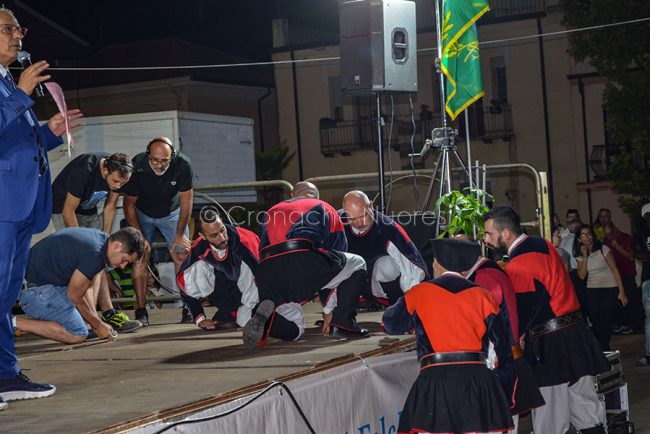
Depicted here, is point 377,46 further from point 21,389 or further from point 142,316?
point 21,389

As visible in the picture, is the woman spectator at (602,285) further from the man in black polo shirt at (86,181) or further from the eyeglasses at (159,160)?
the man in black polo shirt at (86,181)

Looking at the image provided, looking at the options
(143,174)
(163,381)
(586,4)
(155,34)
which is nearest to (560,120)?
(586,4)

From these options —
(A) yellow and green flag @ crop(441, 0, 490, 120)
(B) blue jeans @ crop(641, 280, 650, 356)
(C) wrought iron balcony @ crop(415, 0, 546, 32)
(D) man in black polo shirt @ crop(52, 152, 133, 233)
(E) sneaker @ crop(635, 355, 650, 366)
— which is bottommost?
(E) sneaker @ crop(635, 355, 650, 366)

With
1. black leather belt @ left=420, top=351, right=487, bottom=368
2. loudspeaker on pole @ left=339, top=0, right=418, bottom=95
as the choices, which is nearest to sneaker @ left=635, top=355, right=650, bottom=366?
loudspeaker on pole @ left=339, top=0, right=418, bottom=95

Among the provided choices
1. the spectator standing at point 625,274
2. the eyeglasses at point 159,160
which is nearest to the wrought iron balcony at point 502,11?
the spectator standing at point 625,274

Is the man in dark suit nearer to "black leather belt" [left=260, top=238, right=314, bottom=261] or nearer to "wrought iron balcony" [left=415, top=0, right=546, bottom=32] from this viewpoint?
"black leather belt" [left=260, top=238, right=314, bottom=261]

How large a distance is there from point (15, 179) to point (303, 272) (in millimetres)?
2361

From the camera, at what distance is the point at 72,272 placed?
22.4 ft

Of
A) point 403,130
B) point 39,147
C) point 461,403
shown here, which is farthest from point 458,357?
point 403,130

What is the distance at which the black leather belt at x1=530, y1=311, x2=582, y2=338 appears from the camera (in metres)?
6.36

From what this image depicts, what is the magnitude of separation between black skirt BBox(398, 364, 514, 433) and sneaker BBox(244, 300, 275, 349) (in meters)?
1.56

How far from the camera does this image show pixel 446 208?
26.3ft

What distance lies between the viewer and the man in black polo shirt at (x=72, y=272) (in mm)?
6531

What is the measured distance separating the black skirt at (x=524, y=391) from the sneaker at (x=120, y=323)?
10.9 feet
